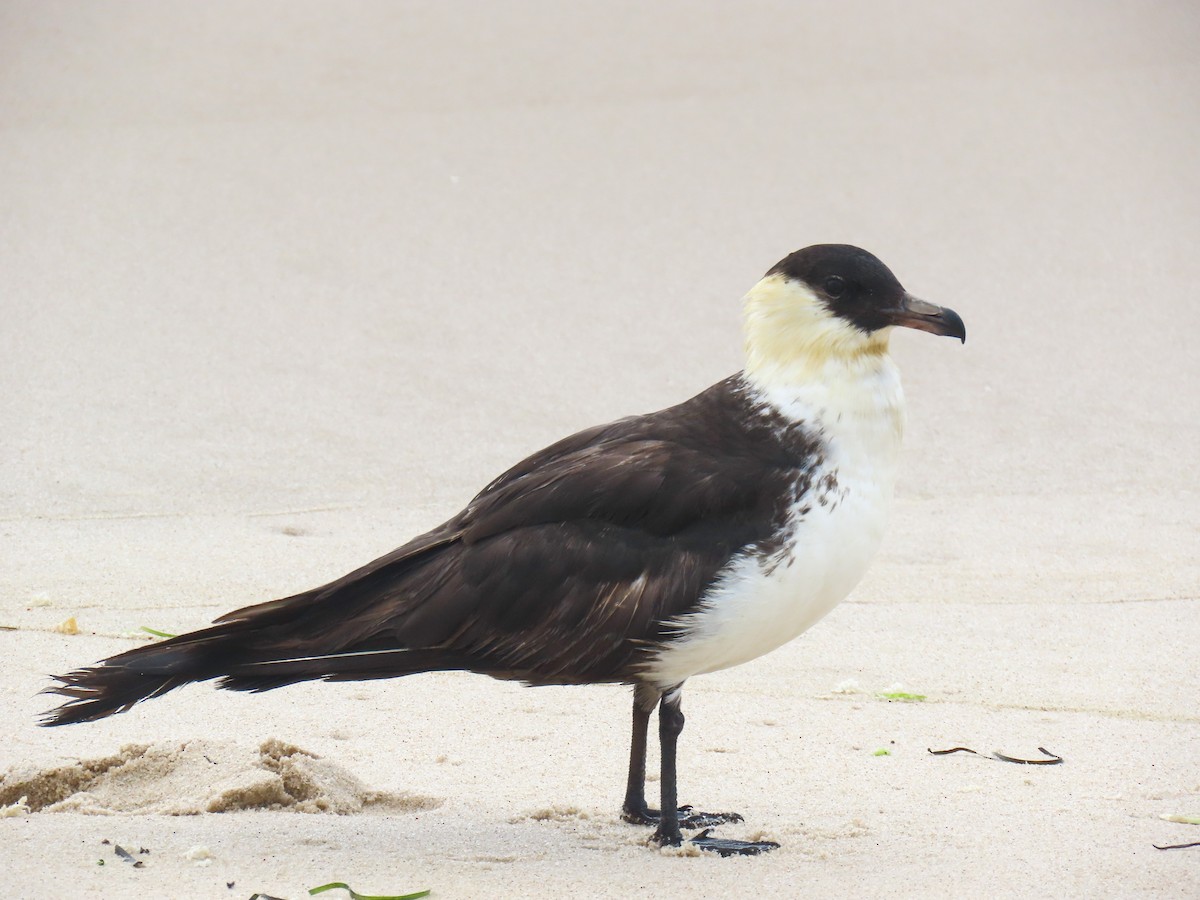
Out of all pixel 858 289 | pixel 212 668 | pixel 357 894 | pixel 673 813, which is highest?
pixel 858 289

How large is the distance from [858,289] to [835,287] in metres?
0.07

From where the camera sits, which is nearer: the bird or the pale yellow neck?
the bird

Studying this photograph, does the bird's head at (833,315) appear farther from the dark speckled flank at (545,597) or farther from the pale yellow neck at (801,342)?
the dark speckled flank at (545,597)

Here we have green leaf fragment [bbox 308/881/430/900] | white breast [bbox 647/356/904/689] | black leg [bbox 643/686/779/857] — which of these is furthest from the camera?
black leg [bbox 643/686/779/857]

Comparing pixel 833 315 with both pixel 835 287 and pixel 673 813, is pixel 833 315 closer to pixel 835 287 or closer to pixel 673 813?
pixel 835 287

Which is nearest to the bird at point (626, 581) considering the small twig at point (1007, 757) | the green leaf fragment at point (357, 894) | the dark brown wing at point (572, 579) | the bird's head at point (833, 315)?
the dark brown wing at point (572, 579)

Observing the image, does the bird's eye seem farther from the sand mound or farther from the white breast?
the sand mound

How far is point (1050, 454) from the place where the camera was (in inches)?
336

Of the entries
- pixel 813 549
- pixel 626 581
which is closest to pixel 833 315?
pixel 813 549

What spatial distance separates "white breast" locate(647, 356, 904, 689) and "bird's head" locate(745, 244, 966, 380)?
0.12 metres

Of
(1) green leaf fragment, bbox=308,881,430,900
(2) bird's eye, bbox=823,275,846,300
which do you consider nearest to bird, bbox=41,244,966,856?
(2) bird's eye, bbox=823,275,846,300

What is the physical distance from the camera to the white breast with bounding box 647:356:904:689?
4191 millimetres

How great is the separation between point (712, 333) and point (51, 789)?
578 cm

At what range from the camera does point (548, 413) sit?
868cm
